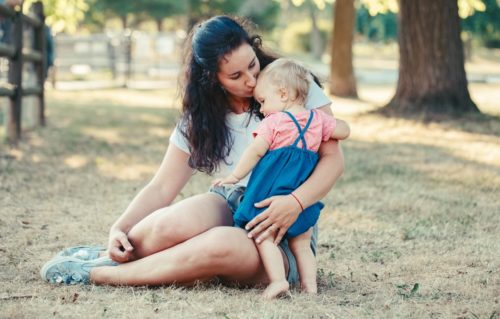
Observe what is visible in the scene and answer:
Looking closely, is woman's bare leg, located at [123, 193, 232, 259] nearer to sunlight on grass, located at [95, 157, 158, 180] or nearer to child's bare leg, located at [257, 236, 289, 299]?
child's bare leg, located at [257, 236, 289, 299]

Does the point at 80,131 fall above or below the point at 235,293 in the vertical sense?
below

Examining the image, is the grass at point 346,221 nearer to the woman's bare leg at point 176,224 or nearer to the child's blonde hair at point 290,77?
the woman's bare leg at point 176,224

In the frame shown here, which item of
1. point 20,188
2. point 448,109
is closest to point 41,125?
point 20,188

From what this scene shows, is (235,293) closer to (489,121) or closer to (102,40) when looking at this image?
(489,121)

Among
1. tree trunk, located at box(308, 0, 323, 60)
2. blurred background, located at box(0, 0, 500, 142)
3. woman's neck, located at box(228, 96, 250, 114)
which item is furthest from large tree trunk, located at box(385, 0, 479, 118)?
tree trunk, located at box(308, 0, 323, 60)

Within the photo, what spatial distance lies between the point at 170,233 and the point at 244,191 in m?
0.43

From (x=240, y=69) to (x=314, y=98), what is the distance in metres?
0.33

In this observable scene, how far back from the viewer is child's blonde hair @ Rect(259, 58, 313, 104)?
3322mm

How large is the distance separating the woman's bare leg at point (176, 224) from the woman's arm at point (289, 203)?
19cm

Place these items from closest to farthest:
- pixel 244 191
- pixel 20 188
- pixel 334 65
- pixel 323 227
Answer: pixel 244 191 < pixel 323 227 < pixel 20 188 < pixel 334 65

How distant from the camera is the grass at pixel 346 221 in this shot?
3.11 metres

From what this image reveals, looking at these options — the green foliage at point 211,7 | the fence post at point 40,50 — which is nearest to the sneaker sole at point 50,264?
the fence post at point 40,50

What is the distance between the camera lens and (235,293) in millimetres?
3311

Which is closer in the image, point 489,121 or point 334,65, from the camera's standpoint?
point 489,121
